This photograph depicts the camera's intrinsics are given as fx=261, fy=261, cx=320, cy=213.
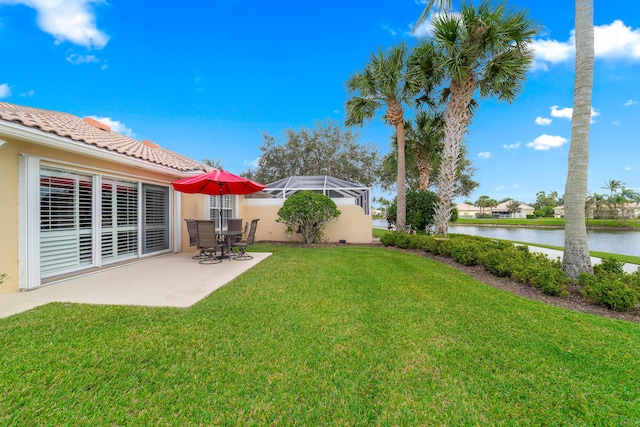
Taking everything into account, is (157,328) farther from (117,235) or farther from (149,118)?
(149,118)

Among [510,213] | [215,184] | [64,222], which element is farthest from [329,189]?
[510,213]

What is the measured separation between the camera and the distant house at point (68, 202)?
16.2ft

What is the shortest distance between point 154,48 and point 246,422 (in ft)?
61.8

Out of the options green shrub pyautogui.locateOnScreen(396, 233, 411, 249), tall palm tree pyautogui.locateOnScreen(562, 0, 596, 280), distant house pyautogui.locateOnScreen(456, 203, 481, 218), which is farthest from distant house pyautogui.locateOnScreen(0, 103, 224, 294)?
distant house pyautogui.locateOnScreen(456, 203, 481, 218)

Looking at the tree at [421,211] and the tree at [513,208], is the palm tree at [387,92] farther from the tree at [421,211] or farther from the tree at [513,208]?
the tree at [513,208]

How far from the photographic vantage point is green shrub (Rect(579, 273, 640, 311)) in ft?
15.2

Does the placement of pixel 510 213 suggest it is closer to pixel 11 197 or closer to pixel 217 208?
pixel 217 208

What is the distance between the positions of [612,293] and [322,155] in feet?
76.5

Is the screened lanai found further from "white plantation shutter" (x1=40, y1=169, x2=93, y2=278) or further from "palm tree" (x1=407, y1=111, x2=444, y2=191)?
"white plantation shutter" (x1=40, y1=169, x2=93, y2=278)

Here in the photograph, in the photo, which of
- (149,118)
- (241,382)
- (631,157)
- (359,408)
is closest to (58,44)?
(149,118)

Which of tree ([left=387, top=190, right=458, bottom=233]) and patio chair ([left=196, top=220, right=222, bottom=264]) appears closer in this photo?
patio chair ([left=196, top=220, right=222, bottom=264])

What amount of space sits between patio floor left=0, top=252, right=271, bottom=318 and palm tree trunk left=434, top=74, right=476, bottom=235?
9.04 m

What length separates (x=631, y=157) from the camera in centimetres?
2342

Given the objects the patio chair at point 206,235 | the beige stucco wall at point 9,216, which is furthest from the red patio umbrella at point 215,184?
the beige stucco wall at point 9,216
